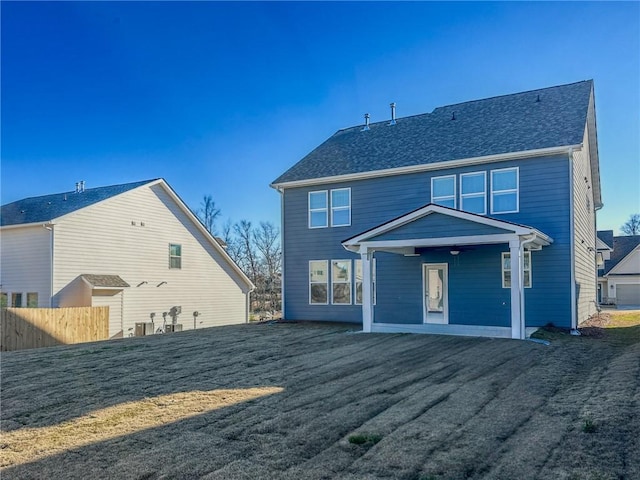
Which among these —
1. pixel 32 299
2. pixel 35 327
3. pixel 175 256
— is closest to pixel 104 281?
pixel 32 299

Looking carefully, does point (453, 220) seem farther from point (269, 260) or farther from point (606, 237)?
point (269, 260)

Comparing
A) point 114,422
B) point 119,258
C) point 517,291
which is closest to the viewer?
point 114,422

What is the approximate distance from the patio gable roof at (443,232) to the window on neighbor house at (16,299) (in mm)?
13824

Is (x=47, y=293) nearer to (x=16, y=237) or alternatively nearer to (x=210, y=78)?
(x=16, y=237)

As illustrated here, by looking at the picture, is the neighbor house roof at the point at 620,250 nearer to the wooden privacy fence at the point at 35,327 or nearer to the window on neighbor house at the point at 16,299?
the wooden privacy fence at the point at 35,327

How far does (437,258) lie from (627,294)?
84.2 feet

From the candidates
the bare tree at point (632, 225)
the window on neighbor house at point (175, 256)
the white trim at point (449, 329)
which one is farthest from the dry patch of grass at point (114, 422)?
the bare tree at point (632, 225)

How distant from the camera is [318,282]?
16.7 m

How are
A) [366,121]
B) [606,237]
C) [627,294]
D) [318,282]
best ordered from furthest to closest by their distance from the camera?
[606,237]
[627,294]
[366,121]
[318,282]

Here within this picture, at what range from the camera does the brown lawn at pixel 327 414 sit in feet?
12.9

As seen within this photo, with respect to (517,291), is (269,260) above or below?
above

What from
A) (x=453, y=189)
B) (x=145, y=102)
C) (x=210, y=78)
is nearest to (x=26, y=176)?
(x=145, y=102)

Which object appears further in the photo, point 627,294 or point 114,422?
point 627,294

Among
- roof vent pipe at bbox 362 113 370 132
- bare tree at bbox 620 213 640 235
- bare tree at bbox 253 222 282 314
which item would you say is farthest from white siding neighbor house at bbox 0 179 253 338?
bare tree at bbox 620 213 640 235
